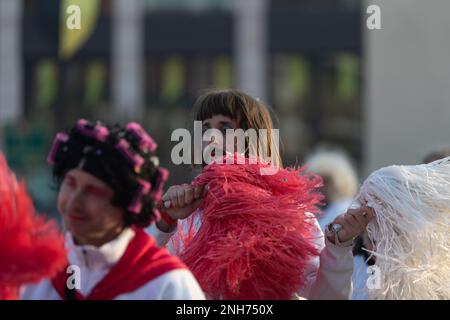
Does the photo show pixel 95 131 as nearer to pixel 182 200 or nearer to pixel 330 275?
pixel 182 200

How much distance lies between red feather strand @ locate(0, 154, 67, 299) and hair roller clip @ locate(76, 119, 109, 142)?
196mm

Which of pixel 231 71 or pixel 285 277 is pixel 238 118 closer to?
pixel 285 277

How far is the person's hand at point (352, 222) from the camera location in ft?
8.40

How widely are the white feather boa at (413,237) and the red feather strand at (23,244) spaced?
907 millimetres

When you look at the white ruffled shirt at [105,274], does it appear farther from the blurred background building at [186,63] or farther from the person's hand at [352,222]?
the blurred background building at [186,63]

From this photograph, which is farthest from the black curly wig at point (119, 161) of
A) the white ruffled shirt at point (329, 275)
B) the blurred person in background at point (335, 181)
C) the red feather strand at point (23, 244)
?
the blurred person in background at point (335, 181)

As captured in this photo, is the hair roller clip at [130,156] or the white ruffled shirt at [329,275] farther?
the white ruffled shirt at [329,275]

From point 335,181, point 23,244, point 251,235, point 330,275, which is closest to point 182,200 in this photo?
point 251,235

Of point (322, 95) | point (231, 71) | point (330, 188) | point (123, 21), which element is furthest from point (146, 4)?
point (330, 188)

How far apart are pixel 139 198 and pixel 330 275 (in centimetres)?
68

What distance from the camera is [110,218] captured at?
214 cm

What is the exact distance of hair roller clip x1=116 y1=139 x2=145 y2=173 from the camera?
2.13 m

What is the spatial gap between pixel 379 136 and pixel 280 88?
13.4 m

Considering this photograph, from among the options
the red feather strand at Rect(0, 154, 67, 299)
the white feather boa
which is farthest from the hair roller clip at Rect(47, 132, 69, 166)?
the white feather boa
